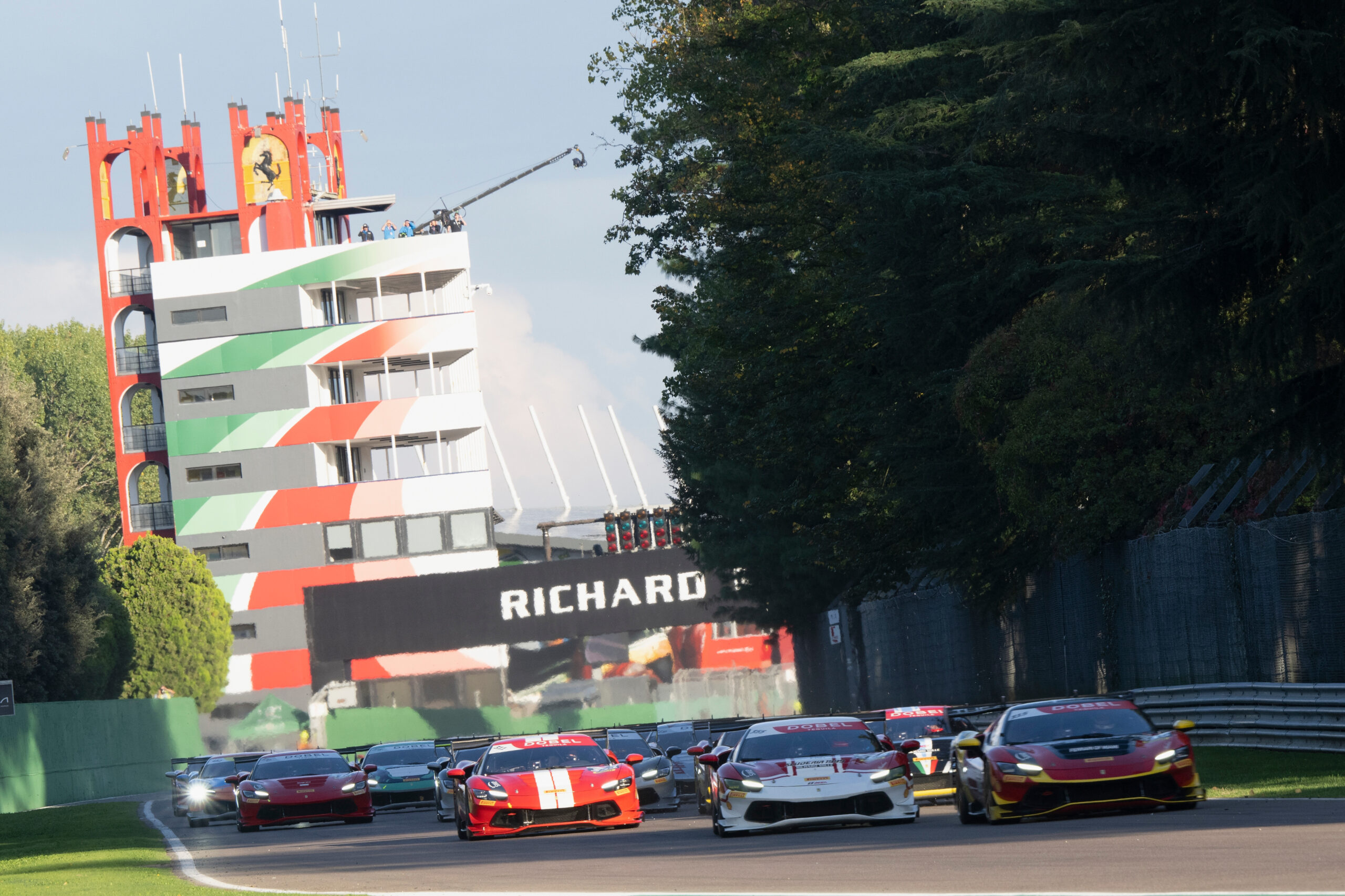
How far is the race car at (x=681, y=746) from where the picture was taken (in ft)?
87.4

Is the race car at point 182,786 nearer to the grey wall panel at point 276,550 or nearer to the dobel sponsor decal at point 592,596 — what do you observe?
the dobel sponsor decal at point 592,596

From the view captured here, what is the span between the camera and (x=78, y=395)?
104938mm

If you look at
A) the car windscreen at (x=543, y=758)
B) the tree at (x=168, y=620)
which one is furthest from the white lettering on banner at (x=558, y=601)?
the car windscreen at (x=543, y=758)

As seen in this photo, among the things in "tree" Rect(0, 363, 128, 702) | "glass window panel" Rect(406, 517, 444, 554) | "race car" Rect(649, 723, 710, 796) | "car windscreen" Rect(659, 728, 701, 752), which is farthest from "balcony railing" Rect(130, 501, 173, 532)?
"car windscreen" Rect(659, 728, 701, 752)

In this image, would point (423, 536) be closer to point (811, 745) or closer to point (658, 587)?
point (658, 587)

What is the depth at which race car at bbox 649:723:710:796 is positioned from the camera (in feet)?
87.4

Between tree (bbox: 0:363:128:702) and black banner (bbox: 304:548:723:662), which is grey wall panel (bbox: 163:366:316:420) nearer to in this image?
black banner (bbox: 304:548:723:662)

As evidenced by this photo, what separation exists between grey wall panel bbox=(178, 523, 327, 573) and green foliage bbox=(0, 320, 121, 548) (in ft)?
67.4

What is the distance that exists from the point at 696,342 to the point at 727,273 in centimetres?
615

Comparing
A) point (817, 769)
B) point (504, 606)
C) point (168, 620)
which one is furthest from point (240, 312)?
point (817, 769)

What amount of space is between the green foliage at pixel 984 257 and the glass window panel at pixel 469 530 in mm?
34247

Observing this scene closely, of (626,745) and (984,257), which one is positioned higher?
(984,257)

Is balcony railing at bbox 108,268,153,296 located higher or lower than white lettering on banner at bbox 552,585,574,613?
higher

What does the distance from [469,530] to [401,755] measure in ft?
169
